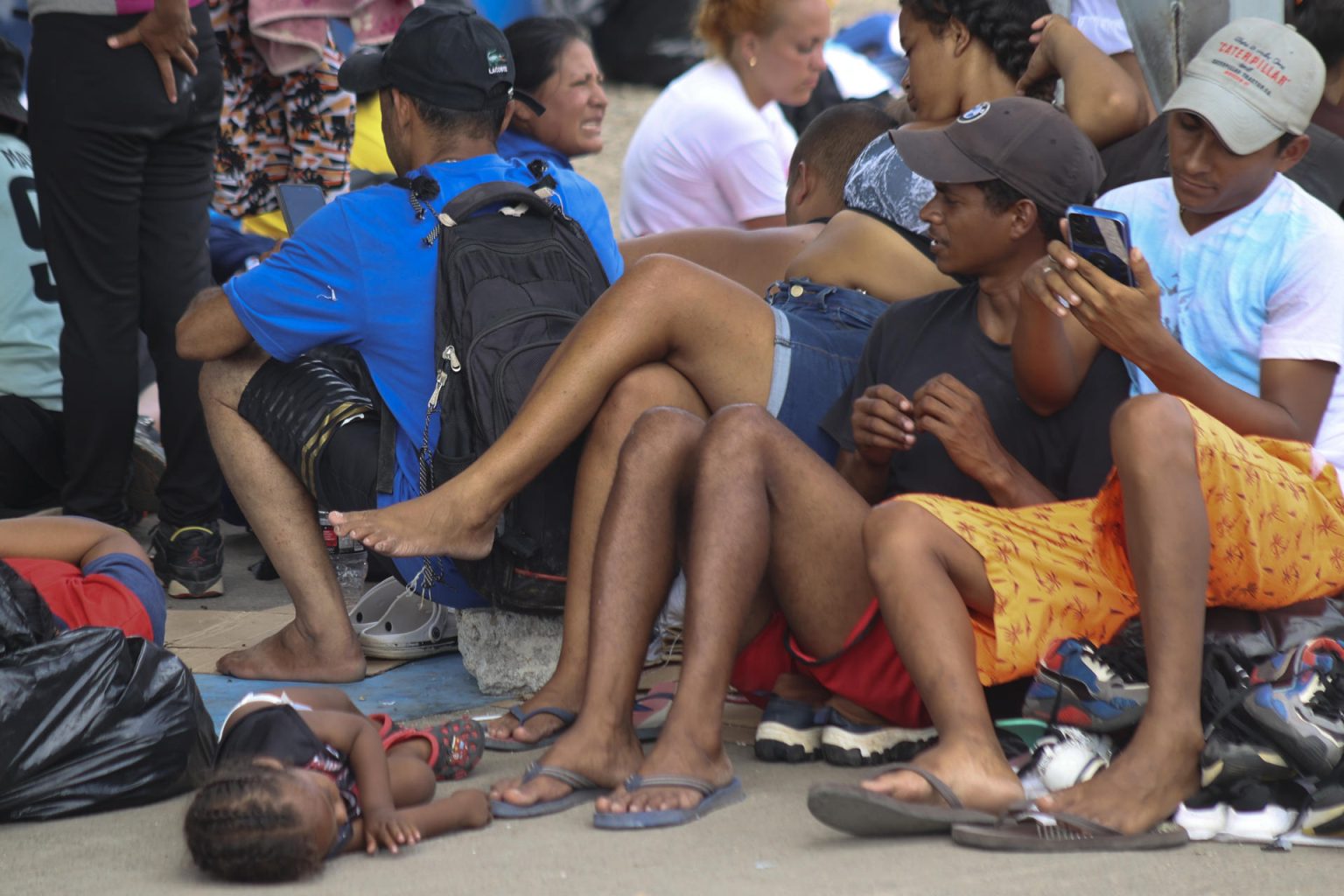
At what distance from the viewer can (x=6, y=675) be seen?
273cm

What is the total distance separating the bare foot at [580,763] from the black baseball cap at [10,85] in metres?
3.26

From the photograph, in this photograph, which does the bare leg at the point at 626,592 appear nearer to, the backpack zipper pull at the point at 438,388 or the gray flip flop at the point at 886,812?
the gray flip flop at the point at 886,812

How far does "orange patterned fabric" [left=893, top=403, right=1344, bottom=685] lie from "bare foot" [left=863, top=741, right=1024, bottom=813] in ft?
0.80

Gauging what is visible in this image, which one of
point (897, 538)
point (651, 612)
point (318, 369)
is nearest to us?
point (897, 538)

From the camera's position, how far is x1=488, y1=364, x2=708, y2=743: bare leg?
121 inches

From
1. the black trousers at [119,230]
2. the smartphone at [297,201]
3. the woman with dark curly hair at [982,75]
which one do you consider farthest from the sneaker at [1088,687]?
the black trousers at [119,230]

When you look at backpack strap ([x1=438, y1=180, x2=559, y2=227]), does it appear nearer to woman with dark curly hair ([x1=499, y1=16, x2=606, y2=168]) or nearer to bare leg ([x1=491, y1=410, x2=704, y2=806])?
bare leg ([x1=491, y1=410, x2=704, y2=806])

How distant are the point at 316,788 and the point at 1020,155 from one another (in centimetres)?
166

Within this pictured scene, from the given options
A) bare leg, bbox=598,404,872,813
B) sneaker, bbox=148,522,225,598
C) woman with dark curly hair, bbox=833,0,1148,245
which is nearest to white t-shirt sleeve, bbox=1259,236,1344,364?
bare leg, bbox=598,404,872,813

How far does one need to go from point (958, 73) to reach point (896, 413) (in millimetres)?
1286

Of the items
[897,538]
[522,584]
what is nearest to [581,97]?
[522,584]

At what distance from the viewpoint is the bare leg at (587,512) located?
307 cm

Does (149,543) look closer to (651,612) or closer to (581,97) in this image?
(581,97)

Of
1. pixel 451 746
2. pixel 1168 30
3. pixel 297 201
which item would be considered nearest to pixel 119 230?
pixel 297 201
